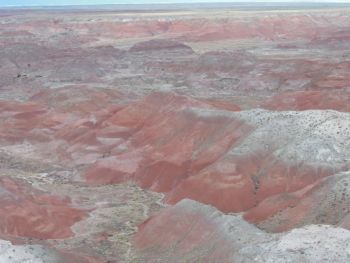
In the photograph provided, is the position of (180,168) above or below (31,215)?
below

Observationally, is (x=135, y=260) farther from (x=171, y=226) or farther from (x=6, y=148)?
(x=6, y=148)

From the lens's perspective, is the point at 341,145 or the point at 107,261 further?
the point at 341,145

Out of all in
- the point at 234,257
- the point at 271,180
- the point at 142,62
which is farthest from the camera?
the point at 142,62

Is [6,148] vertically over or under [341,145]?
under

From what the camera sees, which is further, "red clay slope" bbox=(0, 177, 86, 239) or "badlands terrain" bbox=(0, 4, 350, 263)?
"red clay slope" bbox=(0, 177, 86, 239)

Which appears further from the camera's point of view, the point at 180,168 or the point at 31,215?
the point at 180,168

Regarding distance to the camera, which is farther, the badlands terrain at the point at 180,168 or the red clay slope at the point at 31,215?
the red clay slope at the point at 31,215

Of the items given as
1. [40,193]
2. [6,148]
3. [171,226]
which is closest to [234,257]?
[171,226]

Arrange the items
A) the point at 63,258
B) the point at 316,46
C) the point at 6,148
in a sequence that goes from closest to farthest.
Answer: the point at 63,258, the point at 6,148, the point at 316,46
